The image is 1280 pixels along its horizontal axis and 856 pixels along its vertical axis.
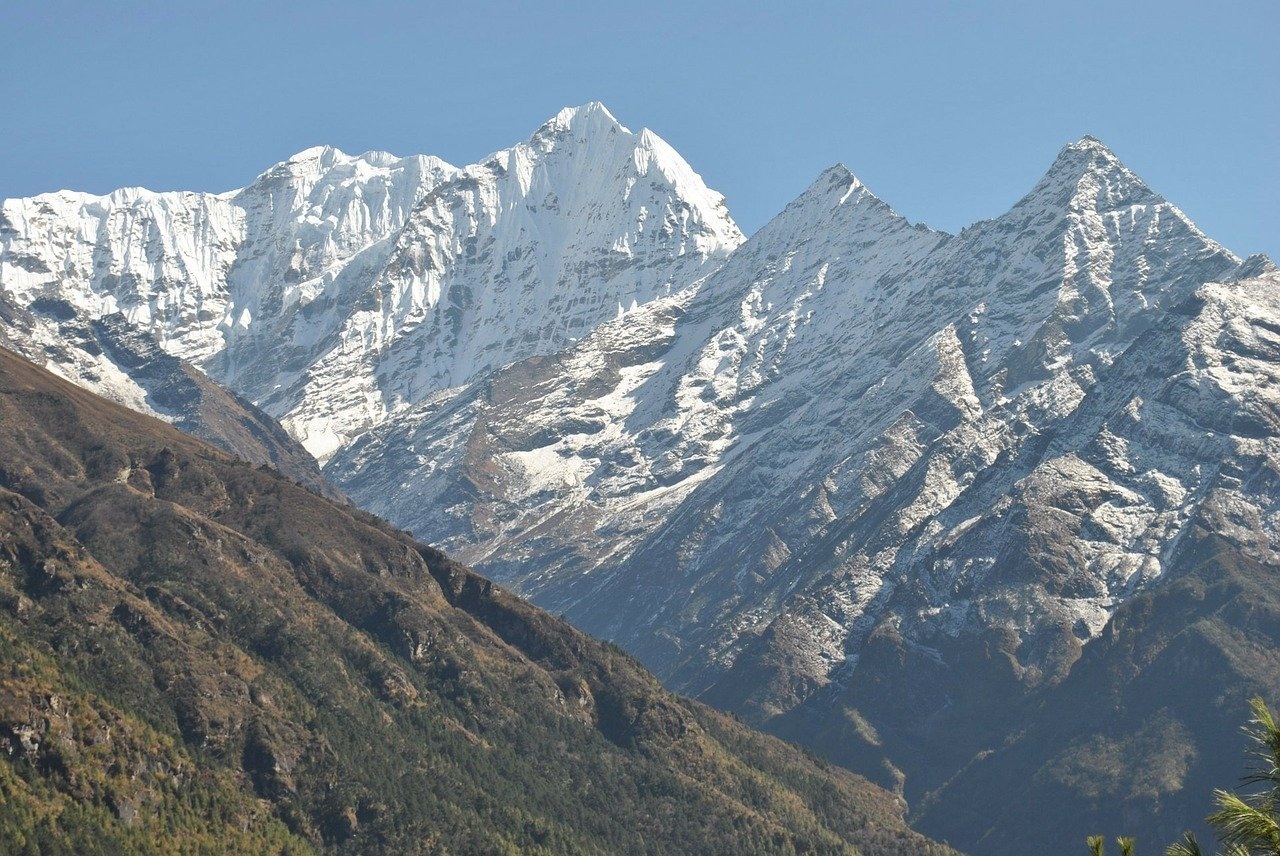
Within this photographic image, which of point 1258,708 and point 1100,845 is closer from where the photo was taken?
point 1258,708

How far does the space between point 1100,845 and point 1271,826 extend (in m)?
7.59

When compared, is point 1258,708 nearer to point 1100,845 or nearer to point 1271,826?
point 1271,826

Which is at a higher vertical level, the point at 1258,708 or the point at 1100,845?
the point at 1258,708

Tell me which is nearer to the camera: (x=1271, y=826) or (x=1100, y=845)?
(x=1271, y=826)

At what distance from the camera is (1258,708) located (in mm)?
75562

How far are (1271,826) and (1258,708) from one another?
4.46m

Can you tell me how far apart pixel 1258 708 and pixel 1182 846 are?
6822 millimetres

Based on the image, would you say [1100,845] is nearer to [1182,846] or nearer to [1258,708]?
[1182,846]

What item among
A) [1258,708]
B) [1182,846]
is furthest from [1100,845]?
[1258,708]

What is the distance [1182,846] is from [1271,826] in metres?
4.12

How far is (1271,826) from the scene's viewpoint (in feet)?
248

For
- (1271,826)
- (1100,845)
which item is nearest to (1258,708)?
(1271,826)

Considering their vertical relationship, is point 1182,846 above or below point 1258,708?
below
